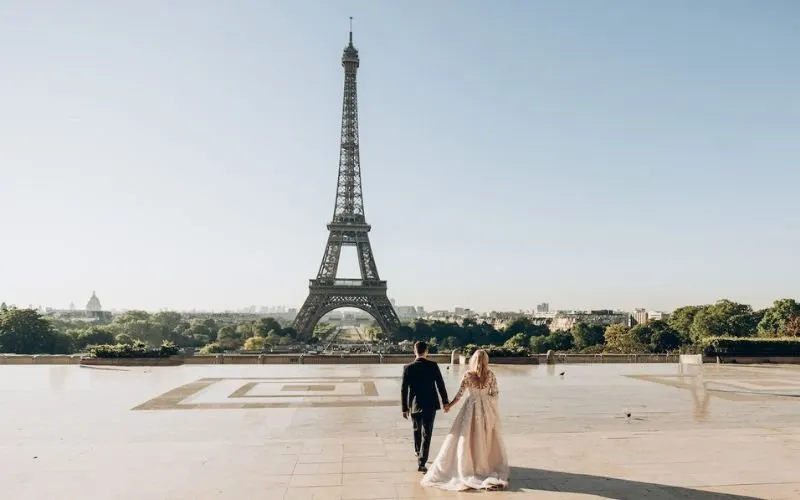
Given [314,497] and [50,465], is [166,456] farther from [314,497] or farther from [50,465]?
[314,497]

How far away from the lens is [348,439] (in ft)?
33.4

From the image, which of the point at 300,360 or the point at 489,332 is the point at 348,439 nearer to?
the point at 300,360

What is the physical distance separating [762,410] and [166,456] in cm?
1271

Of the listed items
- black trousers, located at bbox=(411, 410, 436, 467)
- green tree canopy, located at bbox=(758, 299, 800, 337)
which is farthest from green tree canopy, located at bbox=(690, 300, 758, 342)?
black trousers, located at bbox=(411, 410, 436, 467)

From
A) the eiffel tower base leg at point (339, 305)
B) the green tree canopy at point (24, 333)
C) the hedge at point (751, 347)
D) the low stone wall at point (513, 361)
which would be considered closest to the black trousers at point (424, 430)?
the low stone wall at point (513, 361)

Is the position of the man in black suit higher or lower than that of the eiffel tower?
lower

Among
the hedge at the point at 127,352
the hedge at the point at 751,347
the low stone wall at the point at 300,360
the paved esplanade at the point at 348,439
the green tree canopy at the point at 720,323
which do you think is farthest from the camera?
the green tree canopy at the point at 720,323

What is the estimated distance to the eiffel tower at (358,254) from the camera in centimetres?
6969

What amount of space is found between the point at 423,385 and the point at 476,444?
1.06 metres

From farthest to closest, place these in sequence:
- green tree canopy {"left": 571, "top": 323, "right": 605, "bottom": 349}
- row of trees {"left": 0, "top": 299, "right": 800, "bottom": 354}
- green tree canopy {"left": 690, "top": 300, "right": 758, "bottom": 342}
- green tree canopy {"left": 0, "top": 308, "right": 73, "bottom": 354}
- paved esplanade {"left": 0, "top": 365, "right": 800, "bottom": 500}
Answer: green tree canopy {"left": 571, "top": 323, "right": 605, "bottom": 349} → green tree canopy {"left": 690, "top": 300, "right": 758, "bottom": 342} → row of trees {"left": 0, "top": 299, "right": 800, "bottom": 354} → green tree canopy {"left": 0, "top": 308, "right": 73, "bottom": 354} → paved esplanade {"left": 0, "top": 365, "right": 800, "bottom": 500}

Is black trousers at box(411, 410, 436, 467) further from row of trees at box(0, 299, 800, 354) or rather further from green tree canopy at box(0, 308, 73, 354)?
green tree canopy at box(0, 308, 73, 354)

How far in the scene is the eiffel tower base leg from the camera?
69.2 metres

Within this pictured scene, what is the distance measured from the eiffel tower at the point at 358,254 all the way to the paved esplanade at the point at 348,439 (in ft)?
166

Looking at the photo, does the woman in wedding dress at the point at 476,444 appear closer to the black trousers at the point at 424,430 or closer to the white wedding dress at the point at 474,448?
the white wedding dress at the point at 474,448
